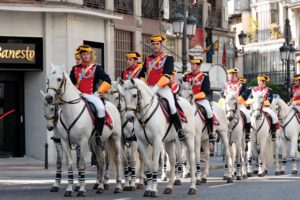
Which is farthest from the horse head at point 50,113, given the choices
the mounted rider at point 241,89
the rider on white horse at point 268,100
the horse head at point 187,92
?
the rider on white horse at point 268,100

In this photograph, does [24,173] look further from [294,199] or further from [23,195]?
[294,199]

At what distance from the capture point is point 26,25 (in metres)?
34.5

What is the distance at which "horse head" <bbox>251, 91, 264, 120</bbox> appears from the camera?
26047mm

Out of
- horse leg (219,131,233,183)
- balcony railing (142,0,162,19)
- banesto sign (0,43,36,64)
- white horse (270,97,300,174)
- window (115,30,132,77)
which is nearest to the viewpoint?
horse leg (219,131,233,183)

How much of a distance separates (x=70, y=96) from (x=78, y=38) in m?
16.4

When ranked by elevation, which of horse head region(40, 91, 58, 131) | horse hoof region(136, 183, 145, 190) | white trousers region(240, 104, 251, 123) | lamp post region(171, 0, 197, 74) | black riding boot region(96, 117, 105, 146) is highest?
lamp post region(171, 0, 197, 74)

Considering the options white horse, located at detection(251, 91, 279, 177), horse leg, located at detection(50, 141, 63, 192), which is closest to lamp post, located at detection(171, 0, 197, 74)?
white horse, located at detection(251, 91, 279, 177)

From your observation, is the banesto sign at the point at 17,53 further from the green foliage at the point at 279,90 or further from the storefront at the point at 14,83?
the green foliage at the point at 279,90

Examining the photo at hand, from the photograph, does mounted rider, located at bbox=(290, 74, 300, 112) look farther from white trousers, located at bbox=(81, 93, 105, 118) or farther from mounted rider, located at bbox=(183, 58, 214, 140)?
white trousers, located at bbox=(81, 93, 105, 118)

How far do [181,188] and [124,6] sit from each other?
63.8ft

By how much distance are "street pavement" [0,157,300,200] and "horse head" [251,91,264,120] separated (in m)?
1.73

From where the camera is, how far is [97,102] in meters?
20.1

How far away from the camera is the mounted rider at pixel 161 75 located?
64.3 ft

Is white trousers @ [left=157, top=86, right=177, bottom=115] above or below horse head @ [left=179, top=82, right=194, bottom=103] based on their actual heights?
below
